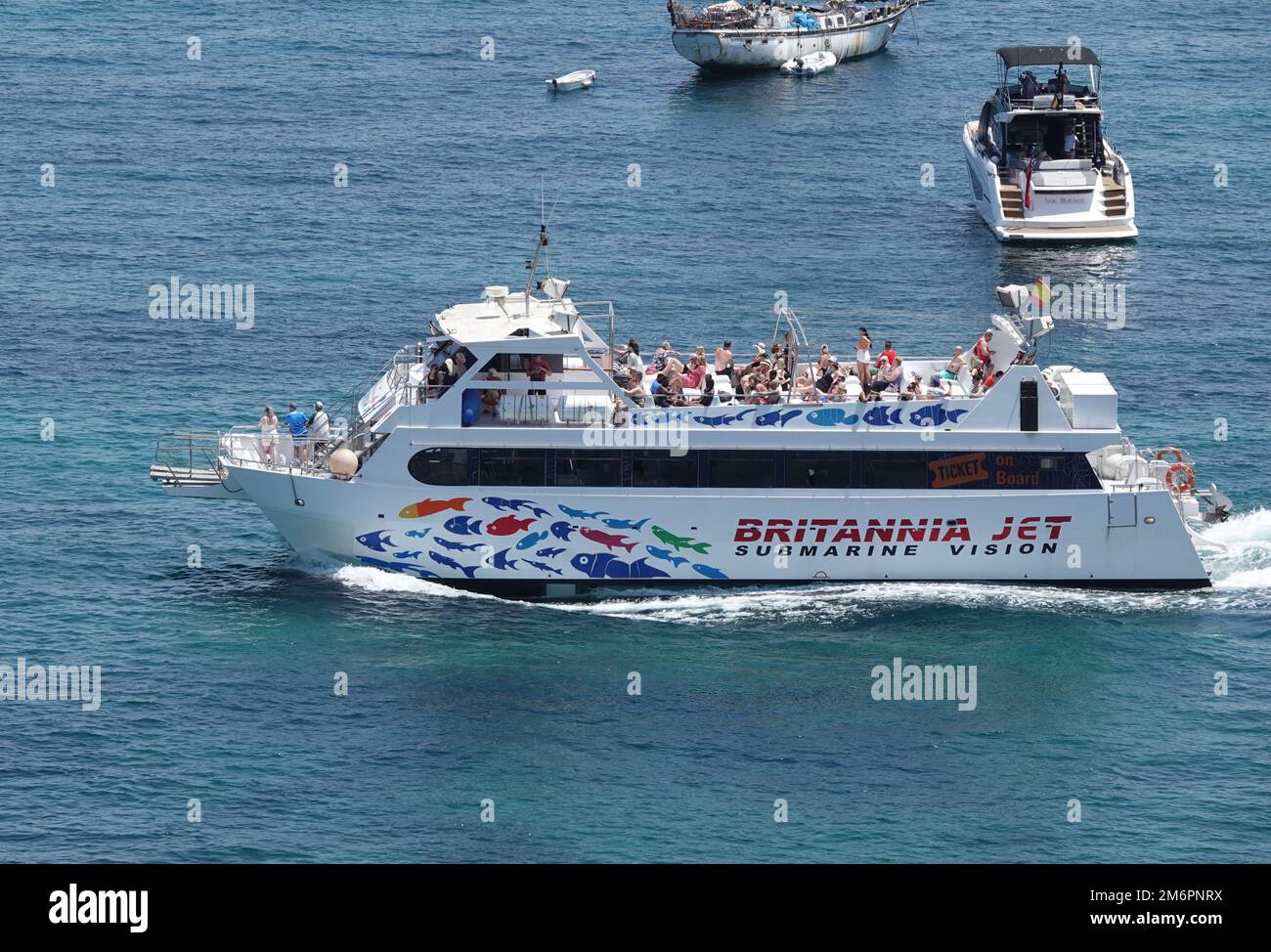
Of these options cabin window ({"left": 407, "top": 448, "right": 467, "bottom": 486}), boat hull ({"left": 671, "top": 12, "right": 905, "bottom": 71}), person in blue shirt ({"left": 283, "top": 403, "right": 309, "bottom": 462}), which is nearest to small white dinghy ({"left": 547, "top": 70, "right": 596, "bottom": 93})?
boat hull ({"left": 671, "top": 12, "right": 905, "bottom": 71})

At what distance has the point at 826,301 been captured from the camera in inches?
3332

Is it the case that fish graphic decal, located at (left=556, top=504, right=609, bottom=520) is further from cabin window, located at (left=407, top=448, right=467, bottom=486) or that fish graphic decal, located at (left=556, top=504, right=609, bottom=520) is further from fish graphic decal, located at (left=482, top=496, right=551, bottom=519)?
cabin window, located at (left=407, top=448, right=467, bottom=486)

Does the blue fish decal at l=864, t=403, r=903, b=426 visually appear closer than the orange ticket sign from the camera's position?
Yes

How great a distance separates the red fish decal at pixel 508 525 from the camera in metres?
59.6

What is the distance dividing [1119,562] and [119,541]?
2693 centimetres

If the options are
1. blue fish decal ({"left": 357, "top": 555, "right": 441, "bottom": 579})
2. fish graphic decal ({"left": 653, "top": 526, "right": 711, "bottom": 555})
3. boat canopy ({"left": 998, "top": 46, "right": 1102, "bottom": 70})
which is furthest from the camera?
boat canopy ({"left": 998, "top": 46, "right": 1102, "bottom": 70})

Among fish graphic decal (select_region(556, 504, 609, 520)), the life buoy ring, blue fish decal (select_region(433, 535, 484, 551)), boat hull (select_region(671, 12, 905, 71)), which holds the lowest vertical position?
blue fish decal (select_region(433, 535, 484, 551))

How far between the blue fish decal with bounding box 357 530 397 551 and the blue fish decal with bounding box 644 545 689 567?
667 centimetres

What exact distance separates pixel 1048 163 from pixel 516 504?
1712 inches

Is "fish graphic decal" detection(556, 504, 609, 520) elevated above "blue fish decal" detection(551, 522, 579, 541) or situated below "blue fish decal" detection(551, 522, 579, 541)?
above

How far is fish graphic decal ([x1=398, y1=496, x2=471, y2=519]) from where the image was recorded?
195ft

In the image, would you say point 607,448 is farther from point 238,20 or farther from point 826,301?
point 238,20

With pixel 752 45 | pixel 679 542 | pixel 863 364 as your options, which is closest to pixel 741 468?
pixel 679 542

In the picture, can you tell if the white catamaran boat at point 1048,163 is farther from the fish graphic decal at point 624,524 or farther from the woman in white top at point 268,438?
the woman in white top at point 268,438
